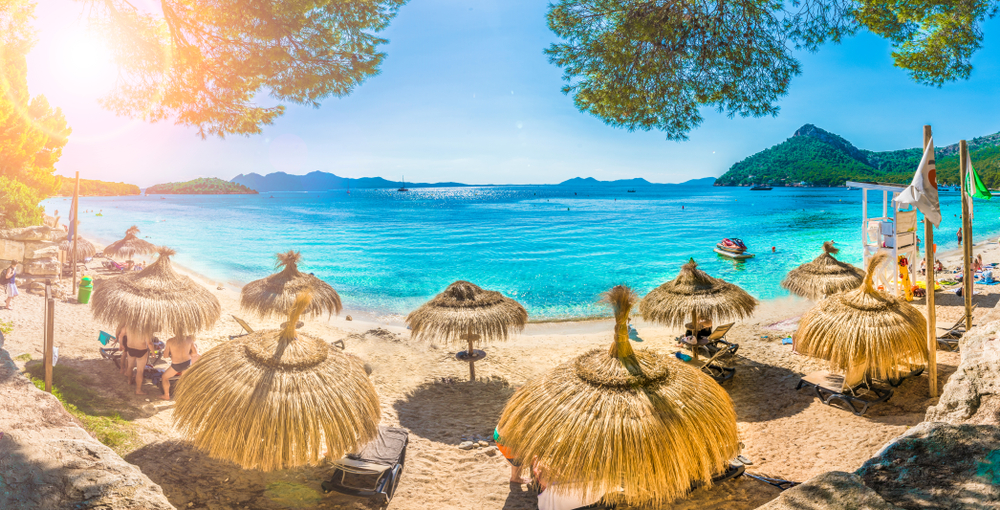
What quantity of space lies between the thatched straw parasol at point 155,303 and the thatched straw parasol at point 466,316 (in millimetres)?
3371

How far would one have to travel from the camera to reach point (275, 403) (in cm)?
435

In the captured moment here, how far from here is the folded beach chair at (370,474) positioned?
4.95 meters

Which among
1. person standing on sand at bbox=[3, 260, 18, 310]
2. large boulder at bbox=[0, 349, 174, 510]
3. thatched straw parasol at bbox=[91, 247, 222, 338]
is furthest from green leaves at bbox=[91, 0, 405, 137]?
person standing on sand at bbox=[3, 260, 18, 310]

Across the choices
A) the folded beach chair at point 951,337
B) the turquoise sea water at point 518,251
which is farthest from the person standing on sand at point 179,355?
the folded beach chair at point 951,337

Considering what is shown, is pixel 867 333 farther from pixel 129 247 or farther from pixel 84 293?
pixel 129 247

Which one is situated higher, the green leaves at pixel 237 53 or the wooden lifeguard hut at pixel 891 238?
the green leaves at pixel 237 53

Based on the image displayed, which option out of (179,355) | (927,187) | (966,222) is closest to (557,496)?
(179,355)

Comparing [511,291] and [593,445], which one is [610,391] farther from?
[511,291]

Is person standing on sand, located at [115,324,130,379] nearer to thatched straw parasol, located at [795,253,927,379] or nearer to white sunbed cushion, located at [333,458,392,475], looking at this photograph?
white sunbed cushion, located at [333,458,392,475]

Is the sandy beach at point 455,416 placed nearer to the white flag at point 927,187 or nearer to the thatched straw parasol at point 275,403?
the thatched straw parasol at point 275,403

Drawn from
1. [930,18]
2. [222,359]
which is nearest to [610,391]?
[222,359]

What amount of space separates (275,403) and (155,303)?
164 inches

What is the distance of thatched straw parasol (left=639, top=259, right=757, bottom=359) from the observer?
330 inches

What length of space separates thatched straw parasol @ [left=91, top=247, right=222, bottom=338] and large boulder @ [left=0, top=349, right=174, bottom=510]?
2.58 meters
